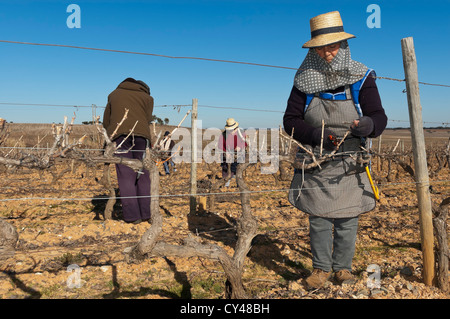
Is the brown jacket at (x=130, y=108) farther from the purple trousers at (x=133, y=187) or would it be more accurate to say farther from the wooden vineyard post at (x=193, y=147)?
the wooden vineyard post at (x=193, y=147)

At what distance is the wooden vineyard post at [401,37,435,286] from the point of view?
110 inches

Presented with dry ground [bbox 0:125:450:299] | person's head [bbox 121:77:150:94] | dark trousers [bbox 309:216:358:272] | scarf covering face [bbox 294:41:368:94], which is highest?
person's head [bbox 121:77:150:94]

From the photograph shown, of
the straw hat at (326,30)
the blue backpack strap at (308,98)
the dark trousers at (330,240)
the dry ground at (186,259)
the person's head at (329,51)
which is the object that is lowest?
the dry ground at (186,259)

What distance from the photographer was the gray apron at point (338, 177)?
2.72 metres

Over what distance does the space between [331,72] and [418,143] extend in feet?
3.13

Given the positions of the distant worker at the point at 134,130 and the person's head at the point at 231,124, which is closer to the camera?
the distant worker at the point at 134,130

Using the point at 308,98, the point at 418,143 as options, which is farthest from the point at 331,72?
the point at 418,143

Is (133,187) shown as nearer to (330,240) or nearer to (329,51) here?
(330,240)

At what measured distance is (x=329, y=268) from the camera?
292cm

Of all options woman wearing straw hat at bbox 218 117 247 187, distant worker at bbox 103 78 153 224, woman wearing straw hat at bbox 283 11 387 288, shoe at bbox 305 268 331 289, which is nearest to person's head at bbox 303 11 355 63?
woman wearing straw hat at bbox 283 11 387 288

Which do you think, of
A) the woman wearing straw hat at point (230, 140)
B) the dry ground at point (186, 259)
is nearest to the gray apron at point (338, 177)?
the dry ground at point (186, 259)

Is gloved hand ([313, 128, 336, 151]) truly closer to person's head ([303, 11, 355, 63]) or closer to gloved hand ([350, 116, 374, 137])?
gloved hand ([350, 116, 374, 137])

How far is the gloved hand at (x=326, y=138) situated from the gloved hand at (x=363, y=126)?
0.17m

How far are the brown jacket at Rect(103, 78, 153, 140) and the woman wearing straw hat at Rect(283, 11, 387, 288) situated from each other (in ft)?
8.18
